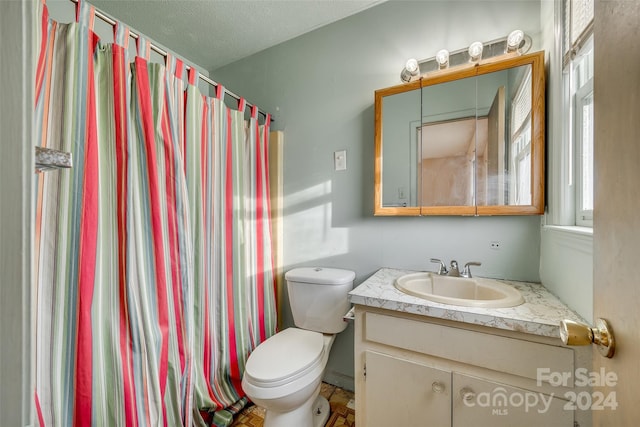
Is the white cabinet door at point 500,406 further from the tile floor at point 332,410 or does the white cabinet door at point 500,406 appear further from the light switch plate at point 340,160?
the light switch plate at point 340,160

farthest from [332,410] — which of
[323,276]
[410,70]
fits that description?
[410,70]

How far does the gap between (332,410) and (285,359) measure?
0.58 m

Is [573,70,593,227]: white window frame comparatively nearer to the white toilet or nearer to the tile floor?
the white toilet

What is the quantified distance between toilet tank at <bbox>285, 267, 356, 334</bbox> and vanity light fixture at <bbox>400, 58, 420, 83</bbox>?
3.90ft

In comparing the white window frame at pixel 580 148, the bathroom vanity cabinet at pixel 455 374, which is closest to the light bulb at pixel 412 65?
the white window frame at pixel 580 148

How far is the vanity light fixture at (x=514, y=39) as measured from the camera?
118 cm

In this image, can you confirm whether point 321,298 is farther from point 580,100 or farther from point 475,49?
point 475,49

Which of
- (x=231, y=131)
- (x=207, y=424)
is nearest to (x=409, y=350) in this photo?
(x=207, y=424)

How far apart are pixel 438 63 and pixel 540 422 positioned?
1593 mm

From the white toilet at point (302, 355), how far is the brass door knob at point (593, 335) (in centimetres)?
100

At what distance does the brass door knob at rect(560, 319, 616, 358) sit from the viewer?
425mm

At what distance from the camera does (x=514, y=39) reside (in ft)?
3.90

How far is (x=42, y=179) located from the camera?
847mm

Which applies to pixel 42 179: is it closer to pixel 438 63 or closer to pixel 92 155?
pixel 92 155
